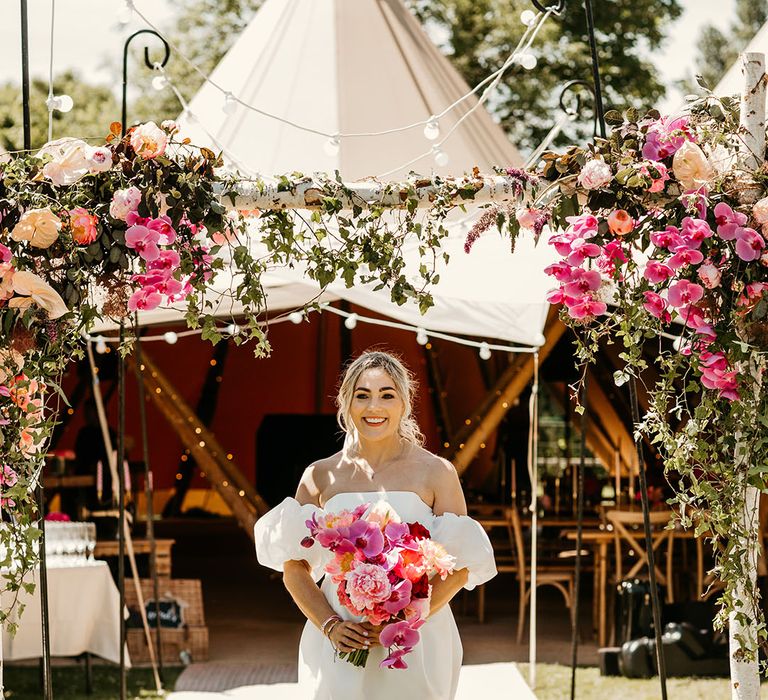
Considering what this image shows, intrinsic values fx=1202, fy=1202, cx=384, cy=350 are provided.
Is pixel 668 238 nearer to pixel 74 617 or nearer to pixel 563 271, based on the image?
pixel 563 271

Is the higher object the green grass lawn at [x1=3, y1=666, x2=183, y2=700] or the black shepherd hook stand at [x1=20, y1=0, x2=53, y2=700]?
the black shepherd hook stand at [x1=20, y1=0, x2=53, y2=700]

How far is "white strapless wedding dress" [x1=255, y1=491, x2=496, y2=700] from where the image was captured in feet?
12.6

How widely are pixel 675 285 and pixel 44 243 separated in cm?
191

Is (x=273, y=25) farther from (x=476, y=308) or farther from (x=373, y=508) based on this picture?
(x=373, y=508)

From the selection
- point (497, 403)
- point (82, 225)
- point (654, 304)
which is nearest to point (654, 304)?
point (654, 304)

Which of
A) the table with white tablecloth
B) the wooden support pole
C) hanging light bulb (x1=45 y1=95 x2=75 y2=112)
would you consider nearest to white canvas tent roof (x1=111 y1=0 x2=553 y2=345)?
the wooden support pole

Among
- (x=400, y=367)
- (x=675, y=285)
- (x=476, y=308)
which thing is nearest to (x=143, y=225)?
(x=400, y=367)

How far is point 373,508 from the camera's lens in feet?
12.5

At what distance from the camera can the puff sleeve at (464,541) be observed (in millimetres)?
3818

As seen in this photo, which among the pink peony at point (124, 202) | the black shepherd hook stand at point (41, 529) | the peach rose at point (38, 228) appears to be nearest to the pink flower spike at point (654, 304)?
the pink peony at point (124, 202)

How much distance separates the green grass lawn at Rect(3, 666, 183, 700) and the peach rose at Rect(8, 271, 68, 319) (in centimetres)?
375

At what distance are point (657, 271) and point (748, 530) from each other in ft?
2.80

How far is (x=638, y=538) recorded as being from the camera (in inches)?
331

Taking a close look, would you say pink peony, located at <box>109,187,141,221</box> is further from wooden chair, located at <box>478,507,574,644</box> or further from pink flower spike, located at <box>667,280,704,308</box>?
wooden chair, located at <box>478,507,574,644</box>
